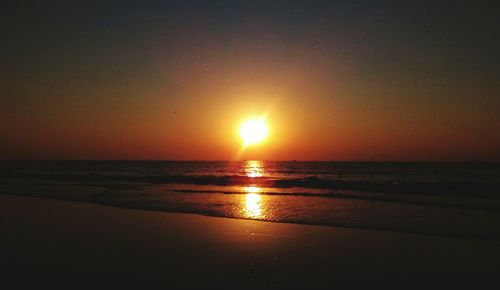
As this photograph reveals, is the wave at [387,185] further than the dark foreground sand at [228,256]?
Yes

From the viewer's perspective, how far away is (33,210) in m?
14.7

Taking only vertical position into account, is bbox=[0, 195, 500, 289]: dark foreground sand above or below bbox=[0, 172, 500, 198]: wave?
below

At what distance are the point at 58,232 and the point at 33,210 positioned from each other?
5621 millimetres

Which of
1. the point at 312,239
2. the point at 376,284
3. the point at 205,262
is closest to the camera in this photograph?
the point at 376,284

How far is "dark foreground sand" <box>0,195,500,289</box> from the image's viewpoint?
6109 millimetres

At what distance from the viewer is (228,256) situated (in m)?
7.67

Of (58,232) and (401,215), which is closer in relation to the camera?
(58,232)

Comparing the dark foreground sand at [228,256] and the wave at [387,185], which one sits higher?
the wave at [387,185]

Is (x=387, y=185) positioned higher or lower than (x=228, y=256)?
higher

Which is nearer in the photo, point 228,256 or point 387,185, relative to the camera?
point 228,256

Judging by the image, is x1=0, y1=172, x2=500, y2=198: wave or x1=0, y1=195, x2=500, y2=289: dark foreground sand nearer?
x1=0, y1=195, x2=500, y2=289: dark foreground sand

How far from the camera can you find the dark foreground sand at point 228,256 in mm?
6109

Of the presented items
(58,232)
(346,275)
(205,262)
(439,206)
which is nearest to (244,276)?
(205,262)

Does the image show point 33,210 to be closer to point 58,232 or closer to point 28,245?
point 58,232
